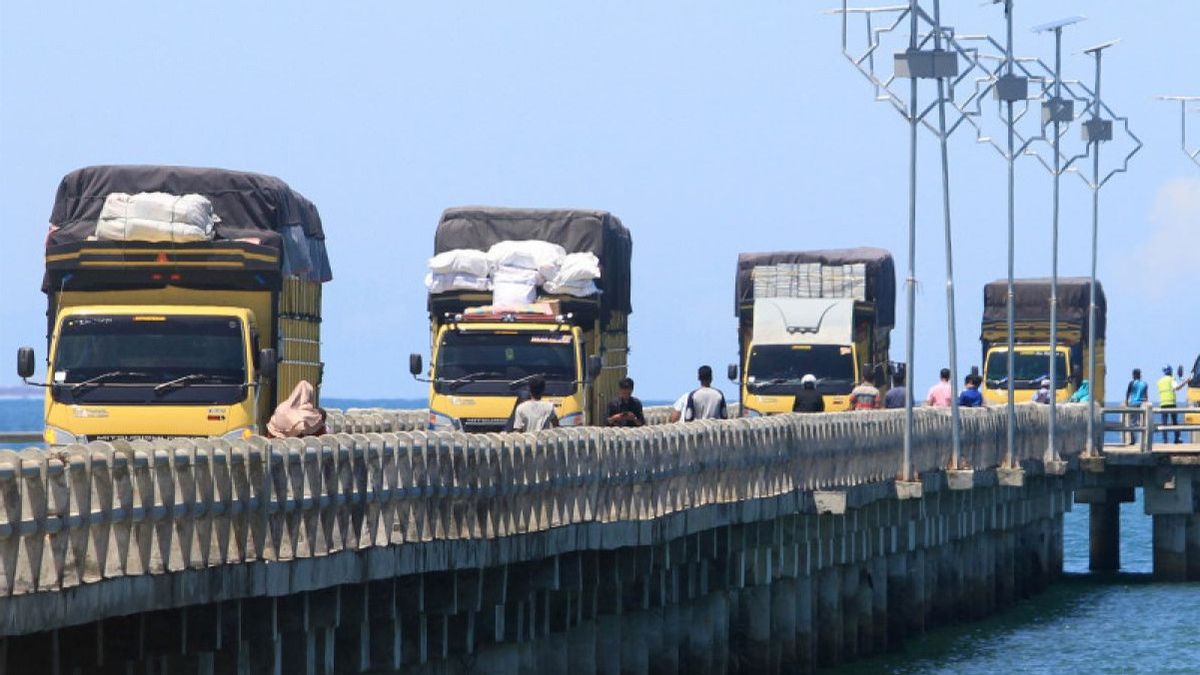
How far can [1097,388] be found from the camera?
7300cm

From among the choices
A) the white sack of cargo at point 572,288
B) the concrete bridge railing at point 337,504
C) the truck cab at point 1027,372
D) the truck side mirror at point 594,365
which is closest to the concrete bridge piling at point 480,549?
the concrete bridge railing at point 337,504

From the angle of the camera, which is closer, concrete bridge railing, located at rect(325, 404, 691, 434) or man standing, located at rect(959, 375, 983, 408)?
concrete bridge railing, located at rect(325, 404, 691, 434)

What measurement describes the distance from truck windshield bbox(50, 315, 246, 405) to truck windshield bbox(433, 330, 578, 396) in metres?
8.05

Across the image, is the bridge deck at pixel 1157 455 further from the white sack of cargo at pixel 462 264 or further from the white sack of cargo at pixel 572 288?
the white sack of cargo at pixel 462 264

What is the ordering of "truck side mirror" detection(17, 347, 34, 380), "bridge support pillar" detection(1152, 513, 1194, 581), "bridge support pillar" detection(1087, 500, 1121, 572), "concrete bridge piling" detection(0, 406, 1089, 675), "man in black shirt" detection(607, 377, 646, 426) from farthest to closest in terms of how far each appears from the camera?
"bridge support pillar" detection(1087, 500, 1121, 572), "bridge support pillar" detection(1152, 513, 1194, 581), "man in black shirt" detection(607, 377, 646, 426), "truck side mirror" detection(17, 347, 34, 380), "concrete bridge piling" detection(0, 406, 1089, 675)

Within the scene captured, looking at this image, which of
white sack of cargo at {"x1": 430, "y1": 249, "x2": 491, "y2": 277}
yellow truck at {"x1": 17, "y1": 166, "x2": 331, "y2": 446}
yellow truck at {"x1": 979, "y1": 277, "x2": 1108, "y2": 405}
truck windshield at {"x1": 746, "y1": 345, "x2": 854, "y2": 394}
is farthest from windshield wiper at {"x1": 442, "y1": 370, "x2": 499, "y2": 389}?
yellow truck at {"x1": 979, "y1": 277, "x2": 1108, "y2": 405}

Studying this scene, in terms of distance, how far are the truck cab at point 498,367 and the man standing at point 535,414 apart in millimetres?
8256

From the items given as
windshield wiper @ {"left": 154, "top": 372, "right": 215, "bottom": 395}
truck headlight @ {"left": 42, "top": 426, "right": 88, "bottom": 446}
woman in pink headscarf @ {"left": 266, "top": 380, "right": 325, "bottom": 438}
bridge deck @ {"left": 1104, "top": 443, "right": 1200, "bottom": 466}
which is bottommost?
truck headlight @ {"left": 42, "top": 426, "right": 88, "bottom": 446}

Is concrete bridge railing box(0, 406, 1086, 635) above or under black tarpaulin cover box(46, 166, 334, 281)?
under

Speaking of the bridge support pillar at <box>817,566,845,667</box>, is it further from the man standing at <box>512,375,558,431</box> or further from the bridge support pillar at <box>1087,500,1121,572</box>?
the bridge support pillar at <box>1087,500,1121,572</box>

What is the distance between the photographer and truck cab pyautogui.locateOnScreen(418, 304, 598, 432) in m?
41.6

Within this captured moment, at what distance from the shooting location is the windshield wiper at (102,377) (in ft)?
109

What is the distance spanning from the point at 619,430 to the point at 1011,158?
2405cm

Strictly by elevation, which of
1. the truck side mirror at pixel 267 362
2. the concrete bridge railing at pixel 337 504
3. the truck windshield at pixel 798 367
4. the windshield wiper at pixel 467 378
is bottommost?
the concrete bridge railing at pixel 337 504
